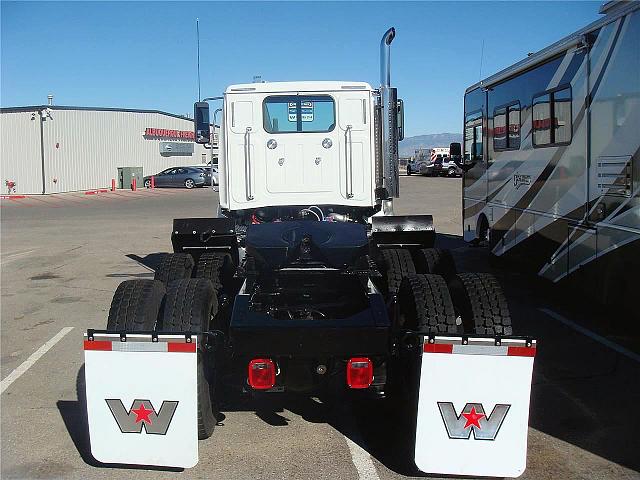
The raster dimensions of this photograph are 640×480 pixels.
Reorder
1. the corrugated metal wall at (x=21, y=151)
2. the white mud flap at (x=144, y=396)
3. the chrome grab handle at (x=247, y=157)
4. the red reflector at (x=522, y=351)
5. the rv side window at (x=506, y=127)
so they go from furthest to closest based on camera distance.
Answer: the corrugated metal wall at (x=21, y=151), the rv side window at (x=506, y=127), the chrome grab handle at (x=247, y=157), the white mud flap at (x=144, y=396), the red reflector at (x=522, y=351)

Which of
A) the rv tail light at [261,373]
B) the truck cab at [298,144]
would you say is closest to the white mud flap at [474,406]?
the rv tail light at [261,373]

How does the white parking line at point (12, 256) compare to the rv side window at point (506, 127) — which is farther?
the white parking line at point (12, 256)

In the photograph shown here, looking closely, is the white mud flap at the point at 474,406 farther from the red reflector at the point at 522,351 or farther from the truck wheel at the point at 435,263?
the truck wheel at the point at 435,263

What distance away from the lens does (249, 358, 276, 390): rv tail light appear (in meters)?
4.00

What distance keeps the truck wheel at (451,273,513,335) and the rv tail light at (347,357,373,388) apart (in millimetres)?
732

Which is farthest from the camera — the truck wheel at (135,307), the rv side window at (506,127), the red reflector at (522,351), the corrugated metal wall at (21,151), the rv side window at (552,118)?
the corrugated metal wall at (21,151)

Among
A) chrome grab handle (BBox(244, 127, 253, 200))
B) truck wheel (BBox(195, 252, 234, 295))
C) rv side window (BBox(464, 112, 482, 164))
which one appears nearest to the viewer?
truck wheel (BBox(195, 252, 234, 295))

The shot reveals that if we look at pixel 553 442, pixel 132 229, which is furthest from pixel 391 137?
pixel 132 229

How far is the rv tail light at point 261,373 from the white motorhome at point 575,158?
3.86 metres

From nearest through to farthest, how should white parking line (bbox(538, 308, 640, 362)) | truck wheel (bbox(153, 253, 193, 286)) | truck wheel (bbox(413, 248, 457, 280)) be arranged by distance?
truck wheel (bbox(153, 253, 193, 286))
truck wheel (bbox(413, 248, 457, 280))
white parking line (bbox(538, 308, 640, 362))

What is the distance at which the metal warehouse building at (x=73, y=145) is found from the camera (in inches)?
1426

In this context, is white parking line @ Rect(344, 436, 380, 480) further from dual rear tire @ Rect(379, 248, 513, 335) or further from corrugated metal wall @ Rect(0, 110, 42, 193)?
corrugated metal wall @ Rect(0, 110, 42, 193)

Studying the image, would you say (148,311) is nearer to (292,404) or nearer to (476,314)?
(292,404)

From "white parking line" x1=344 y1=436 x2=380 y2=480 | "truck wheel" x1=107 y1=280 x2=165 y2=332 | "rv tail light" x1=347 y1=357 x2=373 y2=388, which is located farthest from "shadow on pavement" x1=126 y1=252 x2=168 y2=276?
"rv tail light" x1=347 y1=357 x2=373 y2=388
